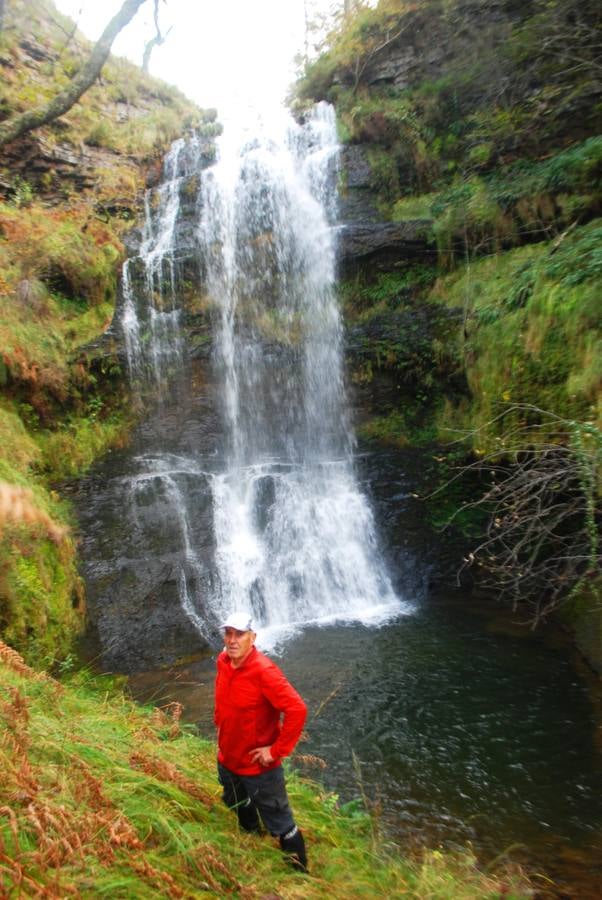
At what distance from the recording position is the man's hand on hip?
263cm

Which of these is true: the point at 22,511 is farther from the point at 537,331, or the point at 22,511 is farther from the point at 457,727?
the point at 537,331

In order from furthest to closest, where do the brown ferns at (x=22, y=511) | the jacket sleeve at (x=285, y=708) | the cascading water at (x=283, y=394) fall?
the cascading water at (x=283, y=394) < the brown ferns at (x=22, y=511) < the jacket sleeve at (x=285, y=708)

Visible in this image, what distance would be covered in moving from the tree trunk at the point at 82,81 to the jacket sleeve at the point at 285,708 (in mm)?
11568

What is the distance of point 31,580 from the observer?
239 inches

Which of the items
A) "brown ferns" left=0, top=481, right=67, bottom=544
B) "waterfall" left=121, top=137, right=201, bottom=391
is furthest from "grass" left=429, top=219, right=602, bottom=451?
"waterfall" left=121, top=137, right=201, bottom=391

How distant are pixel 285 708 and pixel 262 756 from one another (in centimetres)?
28

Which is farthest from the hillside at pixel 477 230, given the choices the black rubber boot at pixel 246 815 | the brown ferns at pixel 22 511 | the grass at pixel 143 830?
the brown ferns at pixel 22 511

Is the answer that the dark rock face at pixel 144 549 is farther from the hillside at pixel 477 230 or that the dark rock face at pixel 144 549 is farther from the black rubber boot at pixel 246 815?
the black rubber boot at pixel 246 815

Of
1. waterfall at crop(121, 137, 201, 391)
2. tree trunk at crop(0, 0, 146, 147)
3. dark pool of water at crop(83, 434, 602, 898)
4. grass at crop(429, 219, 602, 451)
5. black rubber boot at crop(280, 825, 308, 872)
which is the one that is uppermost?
tree trunk at crop(0, 0, 146, 147)

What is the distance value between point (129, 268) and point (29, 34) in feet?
27.2

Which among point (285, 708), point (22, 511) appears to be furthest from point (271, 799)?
point (22, 511)

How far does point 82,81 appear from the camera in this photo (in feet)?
33.9

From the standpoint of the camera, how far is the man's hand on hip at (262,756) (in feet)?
8.63

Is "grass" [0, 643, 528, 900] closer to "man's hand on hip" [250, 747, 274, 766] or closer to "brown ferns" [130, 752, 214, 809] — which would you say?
"brown ferns" [130, 752, 214, 809]
